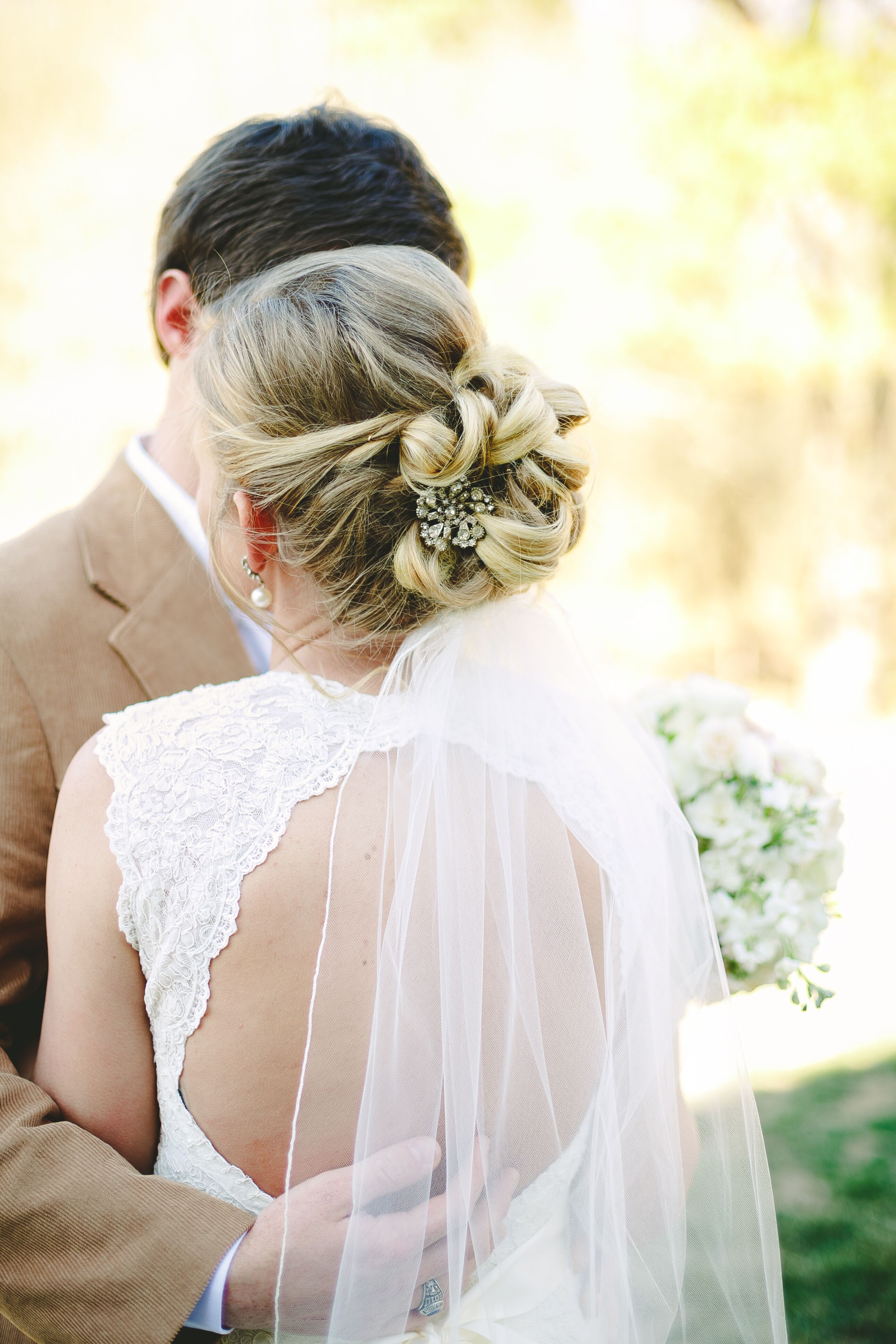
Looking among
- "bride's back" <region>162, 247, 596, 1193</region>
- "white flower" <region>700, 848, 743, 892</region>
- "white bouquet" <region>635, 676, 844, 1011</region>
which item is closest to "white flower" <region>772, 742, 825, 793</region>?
"white bouquet" <region>635, 676, 844, 1011</region>

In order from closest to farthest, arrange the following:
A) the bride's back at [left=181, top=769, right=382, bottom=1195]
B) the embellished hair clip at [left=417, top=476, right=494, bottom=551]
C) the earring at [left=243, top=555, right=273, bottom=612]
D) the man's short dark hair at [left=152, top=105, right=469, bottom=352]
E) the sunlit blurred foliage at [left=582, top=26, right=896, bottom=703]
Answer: the bride's back at [left=181, top=769, right=382, bottom=1195] → the embellished hair clip at [left=417, top=476, right=494, bottom=551] → the earring at [left=243, top=555, right=273, bottom=612] → the man's short dark hair at [left=152, top=105, right=469, bottom=352] → the sunlit blurred foliage at [left=582, top=26, right=896, bottom=703]

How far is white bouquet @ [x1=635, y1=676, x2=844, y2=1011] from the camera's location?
2.13 metres

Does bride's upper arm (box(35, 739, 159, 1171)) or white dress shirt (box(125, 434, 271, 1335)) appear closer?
bride's upper arm (box(35, 739, 159, 1171))

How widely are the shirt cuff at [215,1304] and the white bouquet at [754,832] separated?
1120 millimetres

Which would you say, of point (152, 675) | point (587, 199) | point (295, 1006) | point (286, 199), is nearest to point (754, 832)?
point (295, 1006)

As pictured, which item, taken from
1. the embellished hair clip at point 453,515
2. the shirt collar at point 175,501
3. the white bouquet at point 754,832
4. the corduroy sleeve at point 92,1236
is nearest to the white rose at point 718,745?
the white bouquet at point 754,832

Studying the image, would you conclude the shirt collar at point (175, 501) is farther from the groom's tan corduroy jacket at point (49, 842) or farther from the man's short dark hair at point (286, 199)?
the man's short dark hair at point (286, 199)

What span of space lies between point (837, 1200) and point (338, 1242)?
135 inches

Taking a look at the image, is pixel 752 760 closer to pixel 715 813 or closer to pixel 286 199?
pixel 715 813

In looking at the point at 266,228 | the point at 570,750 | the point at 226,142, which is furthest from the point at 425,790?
the point at 226,142

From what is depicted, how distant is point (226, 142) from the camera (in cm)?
240

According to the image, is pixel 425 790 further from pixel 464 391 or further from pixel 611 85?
pixel 611 85

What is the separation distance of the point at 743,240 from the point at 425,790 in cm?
1107

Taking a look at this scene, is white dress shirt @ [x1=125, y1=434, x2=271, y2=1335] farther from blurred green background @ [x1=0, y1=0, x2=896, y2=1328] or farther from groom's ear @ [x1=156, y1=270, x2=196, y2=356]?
blurred green background @ [x1=0, y1=0, x2=896, y2=1328]
